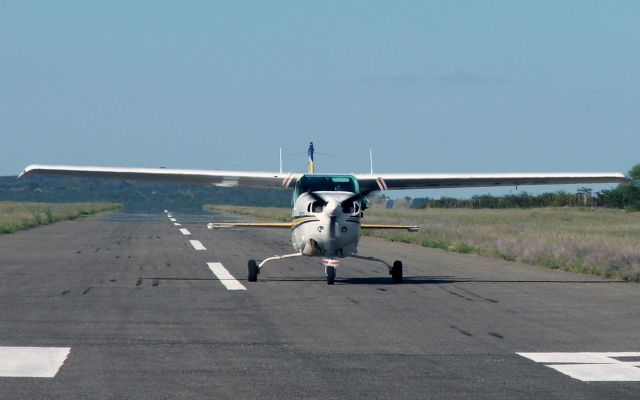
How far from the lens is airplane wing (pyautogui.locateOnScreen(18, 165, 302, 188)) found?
22859 mm

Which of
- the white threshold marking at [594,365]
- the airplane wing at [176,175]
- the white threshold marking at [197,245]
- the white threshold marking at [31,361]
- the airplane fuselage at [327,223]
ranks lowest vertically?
the white threshold marking at [197,245]

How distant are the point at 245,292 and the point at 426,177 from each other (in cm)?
683

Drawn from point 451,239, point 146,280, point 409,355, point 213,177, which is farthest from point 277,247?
point 409,355

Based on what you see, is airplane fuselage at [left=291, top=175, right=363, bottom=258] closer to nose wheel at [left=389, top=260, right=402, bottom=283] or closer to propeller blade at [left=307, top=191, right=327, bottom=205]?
propeller blade at [left=307, top=191, right=327, bottom=205]

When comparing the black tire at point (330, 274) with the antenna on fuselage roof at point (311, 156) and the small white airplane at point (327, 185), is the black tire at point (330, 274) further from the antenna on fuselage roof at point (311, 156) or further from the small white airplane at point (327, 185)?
the antenna on fuselage roof at point (311, 156)

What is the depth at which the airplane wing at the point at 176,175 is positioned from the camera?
22.9m

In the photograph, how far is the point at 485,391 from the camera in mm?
8812

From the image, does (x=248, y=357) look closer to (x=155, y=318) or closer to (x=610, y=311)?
(x=155, y=318)

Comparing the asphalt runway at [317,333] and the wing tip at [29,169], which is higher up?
the wing tip at [29,169]

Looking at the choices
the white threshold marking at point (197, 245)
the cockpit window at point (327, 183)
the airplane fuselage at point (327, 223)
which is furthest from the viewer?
the white threshold marking at point (197, 245)

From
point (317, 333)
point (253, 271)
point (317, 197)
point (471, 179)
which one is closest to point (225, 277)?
point (253, 271)

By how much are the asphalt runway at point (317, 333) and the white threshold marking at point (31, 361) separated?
55 mm

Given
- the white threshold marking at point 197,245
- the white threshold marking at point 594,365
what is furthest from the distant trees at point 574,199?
the white threshold marking at point 594,365

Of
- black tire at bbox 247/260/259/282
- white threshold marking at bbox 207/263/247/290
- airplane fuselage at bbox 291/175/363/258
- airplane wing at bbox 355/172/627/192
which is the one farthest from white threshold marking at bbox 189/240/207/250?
airplane fuselage at bbox 291/175/363/258
